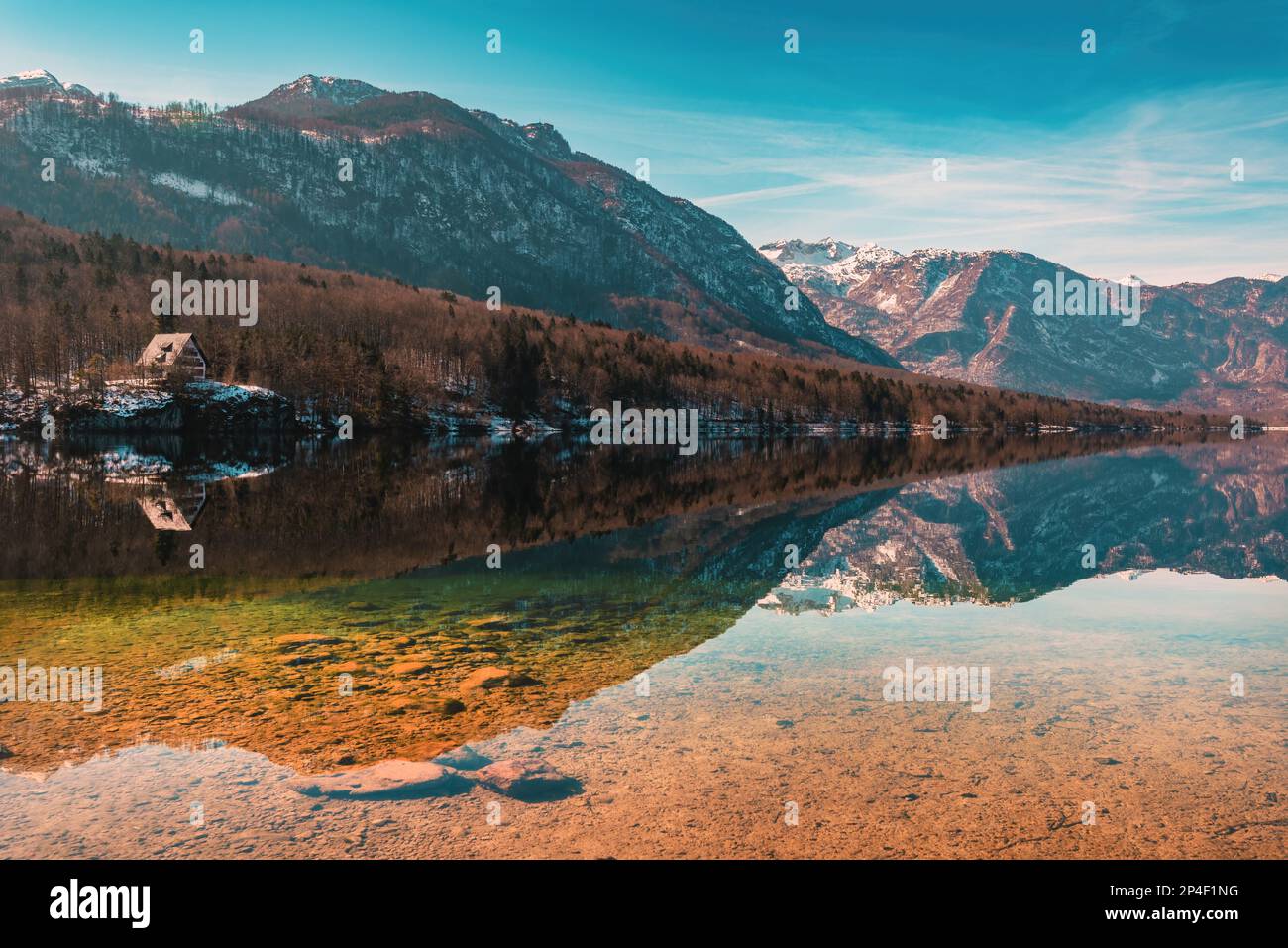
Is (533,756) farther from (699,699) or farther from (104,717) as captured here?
(104,717)

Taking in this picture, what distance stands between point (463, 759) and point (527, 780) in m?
1.55

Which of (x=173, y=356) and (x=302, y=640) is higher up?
(x=173, y=356)

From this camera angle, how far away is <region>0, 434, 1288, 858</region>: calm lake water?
36.6 feet

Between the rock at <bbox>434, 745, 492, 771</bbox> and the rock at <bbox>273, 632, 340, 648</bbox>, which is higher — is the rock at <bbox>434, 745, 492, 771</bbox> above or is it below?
below

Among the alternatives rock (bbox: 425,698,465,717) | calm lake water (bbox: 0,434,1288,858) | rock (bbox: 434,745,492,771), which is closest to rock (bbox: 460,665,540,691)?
calm lake water (bbox: 0,434,1288,858)

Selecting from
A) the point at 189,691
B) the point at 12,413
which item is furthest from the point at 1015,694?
the point at 12,413

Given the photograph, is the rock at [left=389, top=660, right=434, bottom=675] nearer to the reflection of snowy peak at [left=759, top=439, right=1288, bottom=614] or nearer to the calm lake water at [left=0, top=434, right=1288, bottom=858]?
the calm lake water at [left=0, top=434, right=1288, bottom=858]

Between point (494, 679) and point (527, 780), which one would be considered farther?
point (494, 679)

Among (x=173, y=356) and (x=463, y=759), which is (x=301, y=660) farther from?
(x=173, y=356)

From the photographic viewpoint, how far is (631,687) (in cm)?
1773

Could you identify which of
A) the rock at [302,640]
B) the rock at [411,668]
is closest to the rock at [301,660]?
the rock at [302,640]

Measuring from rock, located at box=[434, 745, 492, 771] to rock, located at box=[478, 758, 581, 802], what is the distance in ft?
0.76

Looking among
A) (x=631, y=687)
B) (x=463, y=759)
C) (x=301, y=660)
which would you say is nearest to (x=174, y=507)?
(x=301, y=660)
